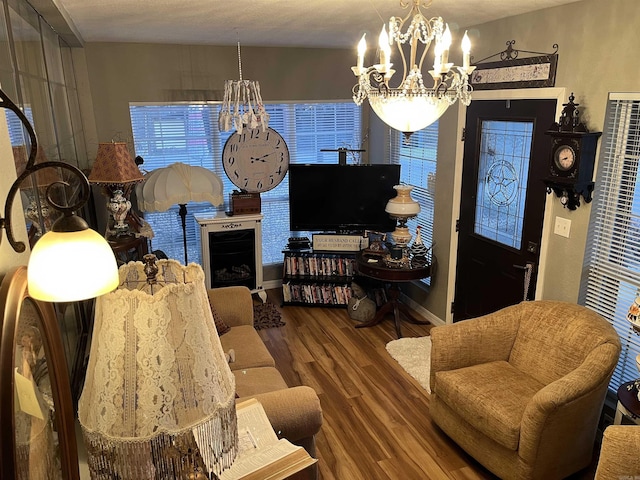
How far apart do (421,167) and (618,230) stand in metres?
2.15

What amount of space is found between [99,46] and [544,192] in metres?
3.84

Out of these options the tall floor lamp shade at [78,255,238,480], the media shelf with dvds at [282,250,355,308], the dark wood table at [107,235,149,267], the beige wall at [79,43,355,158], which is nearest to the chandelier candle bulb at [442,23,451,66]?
the tall floor lamp shade at [78,255,238,480]

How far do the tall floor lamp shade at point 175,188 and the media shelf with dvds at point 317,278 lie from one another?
1.10 meters

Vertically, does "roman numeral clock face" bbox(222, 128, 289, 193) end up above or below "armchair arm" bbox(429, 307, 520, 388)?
above

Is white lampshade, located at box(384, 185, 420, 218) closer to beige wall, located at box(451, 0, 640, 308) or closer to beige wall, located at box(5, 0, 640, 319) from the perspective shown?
beige wall, located at box(5, 0, 640, 319)

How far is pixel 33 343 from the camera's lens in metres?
1.13

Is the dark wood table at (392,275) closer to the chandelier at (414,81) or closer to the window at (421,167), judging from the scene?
the window at (421,167)

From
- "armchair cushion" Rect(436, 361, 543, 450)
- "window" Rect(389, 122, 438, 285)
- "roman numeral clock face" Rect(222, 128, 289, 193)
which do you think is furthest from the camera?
"roman numeral clock face" Rect(222, 128, 289, 193)

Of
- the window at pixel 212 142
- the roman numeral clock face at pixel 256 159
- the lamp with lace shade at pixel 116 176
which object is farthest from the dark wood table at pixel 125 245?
the roman numeral clock face at pixel 256 159

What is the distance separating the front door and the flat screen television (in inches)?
34.1

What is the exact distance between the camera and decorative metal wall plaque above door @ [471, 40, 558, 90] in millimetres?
3129

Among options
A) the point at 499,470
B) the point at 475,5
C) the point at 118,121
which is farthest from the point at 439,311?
the point at 118,121

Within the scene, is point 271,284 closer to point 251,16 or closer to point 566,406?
point 251,16

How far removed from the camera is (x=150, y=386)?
1.15 metres
